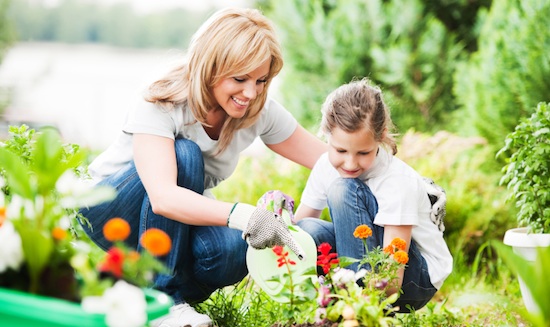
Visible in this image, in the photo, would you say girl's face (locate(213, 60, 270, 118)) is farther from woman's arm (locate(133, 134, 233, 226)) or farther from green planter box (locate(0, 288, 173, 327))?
green planter box (locate(0, 288, 173, 327))

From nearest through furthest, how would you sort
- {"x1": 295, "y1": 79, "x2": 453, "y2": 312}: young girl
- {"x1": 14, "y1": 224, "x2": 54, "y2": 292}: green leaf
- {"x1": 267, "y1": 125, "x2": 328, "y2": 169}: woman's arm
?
{"x1": 14, "y1": 224, "x2": 54, "y2": 292}: green leaf, {"x1": 295, "y1": 79, "x2": 453, "y2": 312}: young girl, {"x1": 267, "y1": 125, "x2": 328, "y2": 169}: woman's arm

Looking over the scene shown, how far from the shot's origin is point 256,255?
2.39 metres

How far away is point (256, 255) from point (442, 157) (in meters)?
2.25

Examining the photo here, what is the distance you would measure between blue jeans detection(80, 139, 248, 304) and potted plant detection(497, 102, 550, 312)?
108 centimetres

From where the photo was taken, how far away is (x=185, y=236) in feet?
8.04

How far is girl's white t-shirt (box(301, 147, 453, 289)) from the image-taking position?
7.68 feet

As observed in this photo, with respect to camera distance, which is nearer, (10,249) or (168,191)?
(10,249)

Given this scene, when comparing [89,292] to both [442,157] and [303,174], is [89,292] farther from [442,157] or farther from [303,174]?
[442,157]

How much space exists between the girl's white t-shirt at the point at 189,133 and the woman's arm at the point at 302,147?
0.03m

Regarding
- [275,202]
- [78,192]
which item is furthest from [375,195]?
[78,192]

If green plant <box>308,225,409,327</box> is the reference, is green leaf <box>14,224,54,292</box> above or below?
above

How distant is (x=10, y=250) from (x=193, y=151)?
1.21m

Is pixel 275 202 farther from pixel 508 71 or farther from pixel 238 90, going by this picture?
pixel 508 71

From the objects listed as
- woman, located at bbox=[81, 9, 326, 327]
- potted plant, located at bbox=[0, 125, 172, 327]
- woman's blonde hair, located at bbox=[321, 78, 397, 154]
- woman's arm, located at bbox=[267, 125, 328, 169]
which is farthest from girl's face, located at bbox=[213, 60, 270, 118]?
potted plant, located at bbox=[0, 125, 172, 327]
